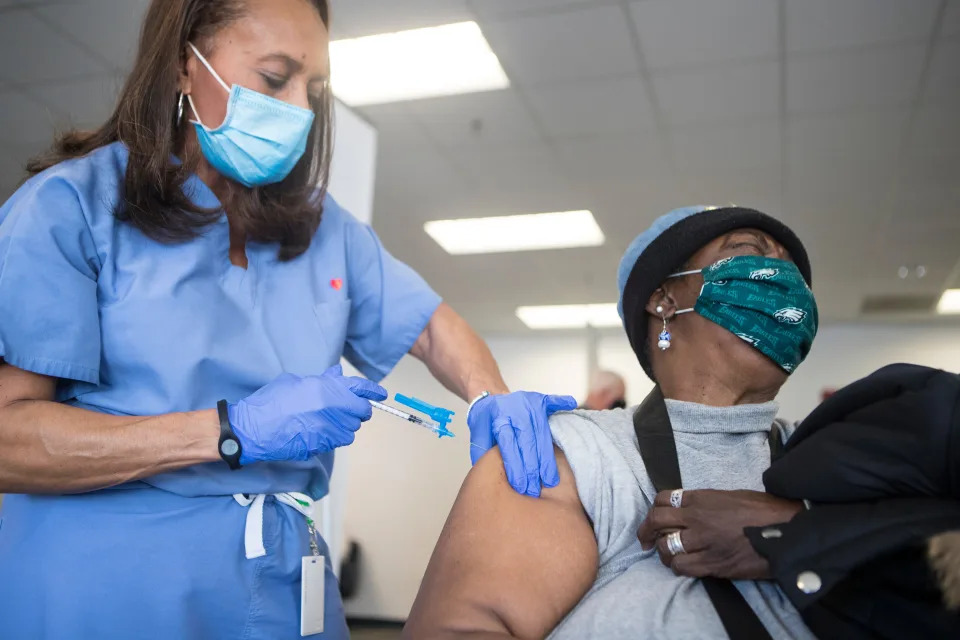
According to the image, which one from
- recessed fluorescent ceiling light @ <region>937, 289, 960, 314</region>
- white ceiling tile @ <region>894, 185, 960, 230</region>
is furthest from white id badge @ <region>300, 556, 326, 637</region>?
recessed fluorescent ceiling light @ <region>937, 289, 960, 314</region>

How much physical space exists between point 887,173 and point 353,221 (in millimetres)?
3800

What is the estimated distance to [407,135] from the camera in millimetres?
4137

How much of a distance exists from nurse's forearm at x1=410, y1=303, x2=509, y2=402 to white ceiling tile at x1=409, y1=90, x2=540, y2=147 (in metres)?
2.33

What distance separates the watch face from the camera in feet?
3.52

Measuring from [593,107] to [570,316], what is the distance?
168 inches

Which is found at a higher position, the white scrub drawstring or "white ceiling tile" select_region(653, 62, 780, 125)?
"white ceiling tile" select_region(653, 62, 780, 125)

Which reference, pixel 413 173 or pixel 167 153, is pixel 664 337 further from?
pixel 413 173

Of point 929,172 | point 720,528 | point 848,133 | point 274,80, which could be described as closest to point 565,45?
point 848,133

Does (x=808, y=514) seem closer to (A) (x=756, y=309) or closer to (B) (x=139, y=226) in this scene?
(A) (x=756, y=309)

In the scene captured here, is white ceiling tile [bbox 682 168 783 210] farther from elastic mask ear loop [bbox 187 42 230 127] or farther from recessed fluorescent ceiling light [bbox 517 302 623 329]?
elastic mask ear loop [bbox 187 42 230 127]

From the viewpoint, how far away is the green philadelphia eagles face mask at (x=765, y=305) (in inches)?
48.5

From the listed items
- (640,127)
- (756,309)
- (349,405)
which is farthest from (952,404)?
(640,127)

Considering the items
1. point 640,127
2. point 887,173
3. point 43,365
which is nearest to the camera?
point 43,365

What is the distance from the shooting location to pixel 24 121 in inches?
163
